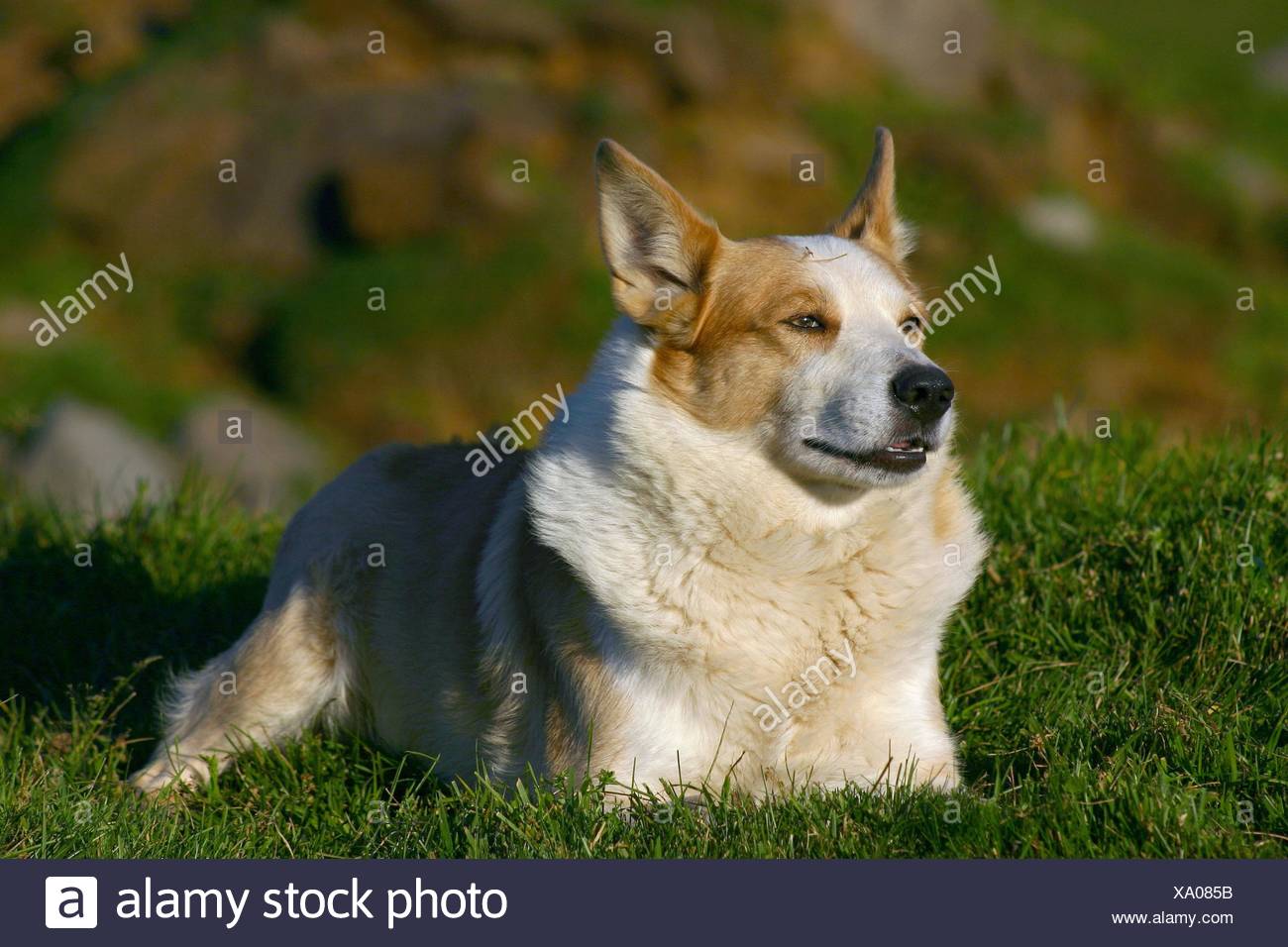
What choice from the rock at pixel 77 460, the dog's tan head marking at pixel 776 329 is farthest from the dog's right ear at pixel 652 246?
the rock at pixel 77 460

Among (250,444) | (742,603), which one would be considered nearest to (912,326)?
(742,603)

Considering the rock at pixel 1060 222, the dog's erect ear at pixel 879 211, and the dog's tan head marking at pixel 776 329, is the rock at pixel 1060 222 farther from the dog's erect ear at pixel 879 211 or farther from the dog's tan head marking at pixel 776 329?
the dog's tan head marking at pixel 776 329

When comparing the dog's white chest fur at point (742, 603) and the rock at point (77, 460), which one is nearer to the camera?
the dog's white chest fur at point (742, 603)

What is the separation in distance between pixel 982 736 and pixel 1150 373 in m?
11.4

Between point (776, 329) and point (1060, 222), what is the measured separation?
13161 mm

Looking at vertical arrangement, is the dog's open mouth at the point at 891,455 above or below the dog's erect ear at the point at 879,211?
below

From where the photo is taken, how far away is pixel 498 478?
5348mm

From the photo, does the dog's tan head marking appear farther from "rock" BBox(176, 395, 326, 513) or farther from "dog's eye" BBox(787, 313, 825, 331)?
"rock" BBox(176, 395, 326, 513)

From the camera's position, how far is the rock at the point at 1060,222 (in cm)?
1648

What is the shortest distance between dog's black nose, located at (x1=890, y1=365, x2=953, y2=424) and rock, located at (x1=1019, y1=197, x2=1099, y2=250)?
1282 centimetres

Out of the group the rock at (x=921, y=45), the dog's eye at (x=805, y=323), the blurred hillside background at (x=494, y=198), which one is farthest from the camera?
the rock at (x=921, y=45)

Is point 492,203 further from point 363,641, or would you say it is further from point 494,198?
point 363,641

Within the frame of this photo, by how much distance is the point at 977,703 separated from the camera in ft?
16.0

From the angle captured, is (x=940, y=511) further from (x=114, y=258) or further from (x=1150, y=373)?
(x=114, y=258)
